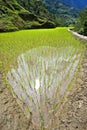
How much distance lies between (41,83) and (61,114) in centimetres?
396

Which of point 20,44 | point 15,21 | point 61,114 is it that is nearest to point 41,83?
point 61,114

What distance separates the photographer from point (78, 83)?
11.9 meters

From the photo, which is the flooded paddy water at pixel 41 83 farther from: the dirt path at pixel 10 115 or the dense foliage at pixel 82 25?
the dense foliage at pixel 82 25

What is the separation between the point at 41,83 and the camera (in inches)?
481

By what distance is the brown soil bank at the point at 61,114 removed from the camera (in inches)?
305

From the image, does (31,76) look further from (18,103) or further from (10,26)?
(10,26)

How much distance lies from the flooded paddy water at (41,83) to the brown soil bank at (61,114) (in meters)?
0.35

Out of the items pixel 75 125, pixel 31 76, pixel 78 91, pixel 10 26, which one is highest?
pixel 75 125

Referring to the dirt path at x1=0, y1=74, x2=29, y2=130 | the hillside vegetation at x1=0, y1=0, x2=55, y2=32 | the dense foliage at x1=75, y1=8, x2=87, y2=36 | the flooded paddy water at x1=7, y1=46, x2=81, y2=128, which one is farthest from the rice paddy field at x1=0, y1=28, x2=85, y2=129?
the hillside vegetation at x1=0, y1=0, x2=55, y2=32

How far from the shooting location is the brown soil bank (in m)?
7.74

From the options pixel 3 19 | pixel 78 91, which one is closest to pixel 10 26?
pixel 3 19

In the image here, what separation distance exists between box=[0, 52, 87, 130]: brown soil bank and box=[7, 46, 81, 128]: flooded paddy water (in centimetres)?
35

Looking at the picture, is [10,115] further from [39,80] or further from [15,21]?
[15,21]

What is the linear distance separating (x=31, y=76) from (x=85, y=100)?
5.06 m
